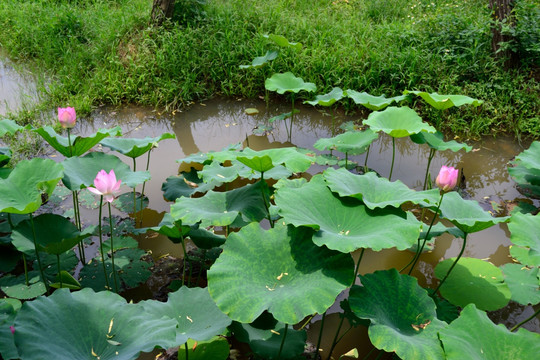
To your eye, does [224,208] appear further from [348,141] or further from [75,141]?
[348,141]

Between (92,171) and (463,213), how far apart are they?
177cm

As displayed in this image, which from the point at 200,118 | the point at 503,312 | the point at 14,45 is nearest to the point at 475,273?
the point at 503,312

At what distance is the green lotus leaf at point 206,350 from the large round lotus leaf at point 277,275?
382mm

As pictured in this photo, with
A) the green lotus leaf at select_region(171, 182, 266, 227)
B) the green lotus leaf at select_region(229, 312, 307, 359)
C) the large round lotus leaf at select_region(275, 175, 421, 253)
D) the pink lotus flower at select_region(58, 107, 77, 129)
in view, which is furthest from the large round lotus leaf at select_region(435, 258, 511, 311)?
the pink lotus flower at select_region(58, 107, 77, 129)

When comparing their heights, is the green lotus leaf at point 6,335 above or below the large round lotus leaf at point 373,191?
below

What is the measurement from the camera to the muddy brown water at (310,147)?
2.68 m

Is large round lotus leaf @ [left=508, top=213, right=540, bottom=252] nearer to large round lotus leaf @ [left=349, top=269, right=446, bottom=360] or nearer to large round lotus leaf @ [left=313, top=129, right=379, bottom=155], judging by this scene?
large round lotus leaf @ [left=349, top=269, right=446, bottom=360]

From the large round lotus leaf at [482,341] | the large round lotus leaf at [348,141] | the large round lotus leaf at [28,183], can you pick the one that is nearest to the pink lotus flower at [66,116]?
the large round lotus leaf at [28,183]

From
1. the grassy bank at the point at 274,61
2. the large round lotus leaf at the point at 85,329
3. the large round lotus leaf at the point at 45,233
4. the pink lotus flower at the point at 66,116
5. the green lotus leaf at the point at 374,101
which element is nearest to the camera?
the large round lotus leaf at the point at 85,329

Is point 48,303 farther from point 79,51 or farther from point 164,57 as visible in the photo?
point 79,51

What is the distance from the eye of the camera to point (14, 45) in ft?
18.0

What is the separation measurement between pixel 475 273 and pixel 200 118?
113 inches

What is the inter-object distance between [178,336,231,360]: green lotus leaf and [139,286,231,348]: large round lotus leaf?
0.15m

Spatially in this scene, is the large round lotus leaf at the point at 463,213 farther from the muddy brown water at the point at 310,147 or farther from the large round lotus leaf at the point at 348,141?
the large round lotus leaf at the point at 348,141
